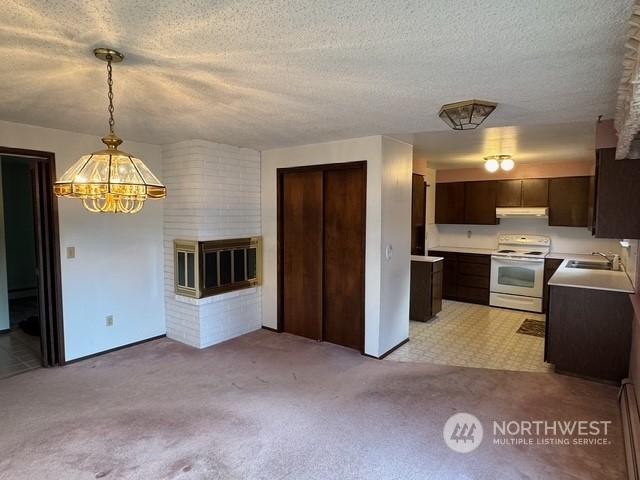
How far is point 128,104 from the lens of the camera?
2.60m

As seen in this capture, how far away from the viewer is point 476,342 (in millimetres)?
4309

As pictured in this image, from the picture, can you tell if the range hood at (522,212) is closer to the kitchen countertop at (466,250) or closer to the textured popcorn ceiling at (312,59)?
the kitchen countertop at (466,250)

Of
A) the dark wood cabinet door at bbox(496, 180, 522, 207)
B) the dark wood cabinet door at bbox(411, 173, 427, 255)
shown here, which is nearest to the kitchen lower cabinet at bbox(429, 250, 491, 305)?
the dark wood cabinet door at bbox(411, 173, 427, 255)

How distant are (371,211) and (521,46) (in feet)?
7.20

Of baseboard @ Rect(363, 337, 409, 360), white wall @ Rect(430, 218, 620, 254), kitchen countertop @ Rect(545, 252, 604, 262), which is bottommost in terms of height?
baseboard @ Rect(363, 337, 409, 360)

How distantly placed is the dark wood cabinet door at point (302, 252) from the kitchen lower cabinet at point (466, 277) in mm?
3055

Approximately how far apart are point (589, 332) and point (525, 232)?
3260mm

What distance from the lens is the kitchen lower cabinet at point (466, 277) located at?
607 cm

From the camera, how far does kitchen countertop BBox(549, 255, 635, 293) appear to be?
330 centimetres

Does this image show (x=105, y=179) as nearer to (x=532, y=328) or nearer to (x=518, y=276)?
(x=532, y=328)

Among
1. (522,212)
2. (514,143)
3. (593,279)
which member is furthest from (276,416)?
(522,212)

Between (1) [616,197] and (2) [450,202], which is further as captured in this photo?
(2) [450,202]

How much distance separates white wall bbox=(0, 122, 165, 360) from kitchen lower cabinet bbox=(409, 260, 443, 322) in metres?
3.17

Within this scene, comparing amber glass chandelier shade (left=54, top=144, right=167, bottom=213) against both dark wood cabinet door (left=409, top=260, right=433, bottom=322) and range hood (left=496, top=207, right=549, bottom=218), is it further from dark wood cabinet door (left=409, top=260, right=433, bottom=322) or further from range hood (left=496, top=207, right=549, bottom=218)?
range hood (left=496, top=207, right=549, bottom=218)
